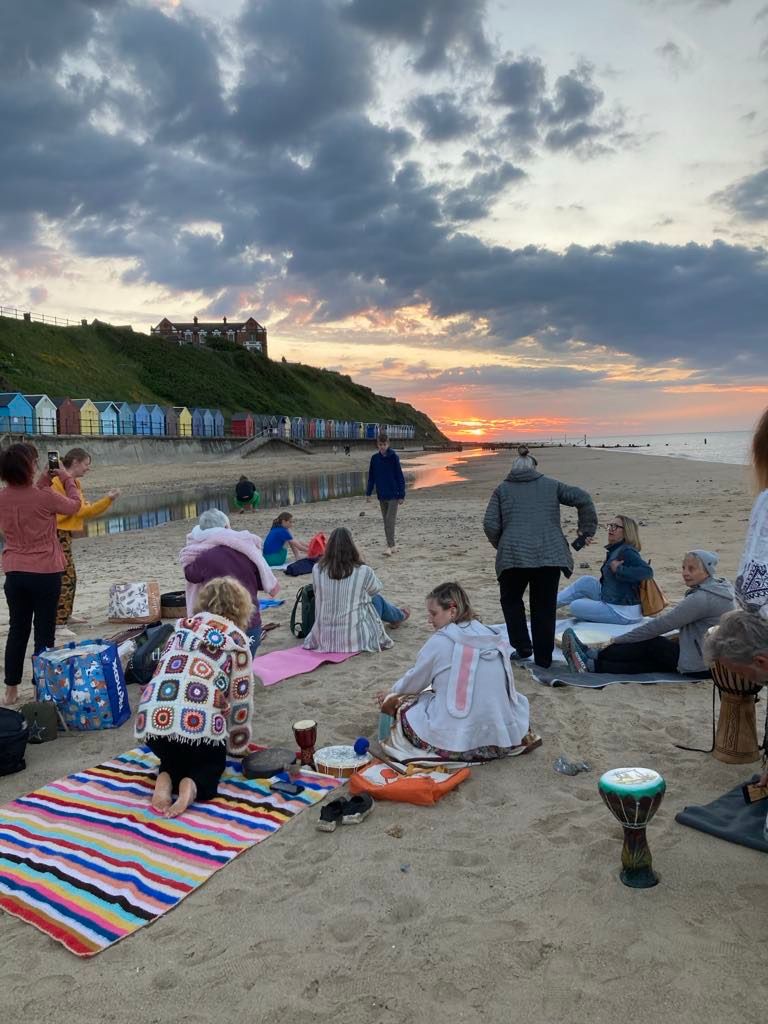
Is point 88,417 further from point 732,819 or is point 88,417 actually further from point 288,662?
point 732,819

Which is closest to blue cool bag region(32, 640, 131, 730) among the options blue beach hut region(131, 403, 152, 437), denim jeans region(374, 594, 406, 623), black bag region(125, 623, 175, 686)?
black bag region(125, 623, 175, 686)

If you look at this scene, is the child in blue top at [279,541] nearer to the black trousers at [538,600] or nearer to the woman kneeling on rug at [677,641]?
the black trousers at [538,600]

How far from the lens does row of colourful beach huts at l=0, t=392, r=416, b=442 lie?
1679 inches

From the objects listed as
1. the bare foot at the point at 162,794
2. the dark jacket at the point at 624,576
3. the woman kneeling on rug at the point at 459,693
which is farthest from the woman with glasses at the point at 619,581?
the bare foot at the point at 162,794

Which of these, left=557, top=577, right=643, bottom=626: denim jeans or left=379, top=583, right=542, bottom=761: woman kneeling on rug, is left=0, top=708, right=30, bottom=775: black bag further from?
left=557, top=577, right=643, bottom=626: denim jeans

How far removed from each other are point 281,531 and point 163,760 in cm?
678

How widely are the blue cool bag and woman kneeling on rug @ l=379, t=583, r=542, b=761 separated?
6.95 ft

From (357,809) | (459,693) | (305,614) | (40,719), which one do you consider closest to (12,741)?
(40,719)

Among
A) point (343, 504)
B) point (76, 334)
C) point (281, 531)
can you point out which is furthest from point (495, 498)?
point (76, 334)

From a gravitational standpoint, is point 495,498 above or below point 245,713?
above

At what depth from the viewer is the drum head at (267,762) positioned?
420cm

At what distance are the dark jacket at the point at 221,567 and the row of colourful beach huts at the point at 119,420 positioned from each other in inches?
992

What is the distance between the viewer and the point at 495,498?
242 inches

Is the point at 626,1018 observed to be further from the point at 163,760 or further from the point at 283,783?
the point at 163,760
